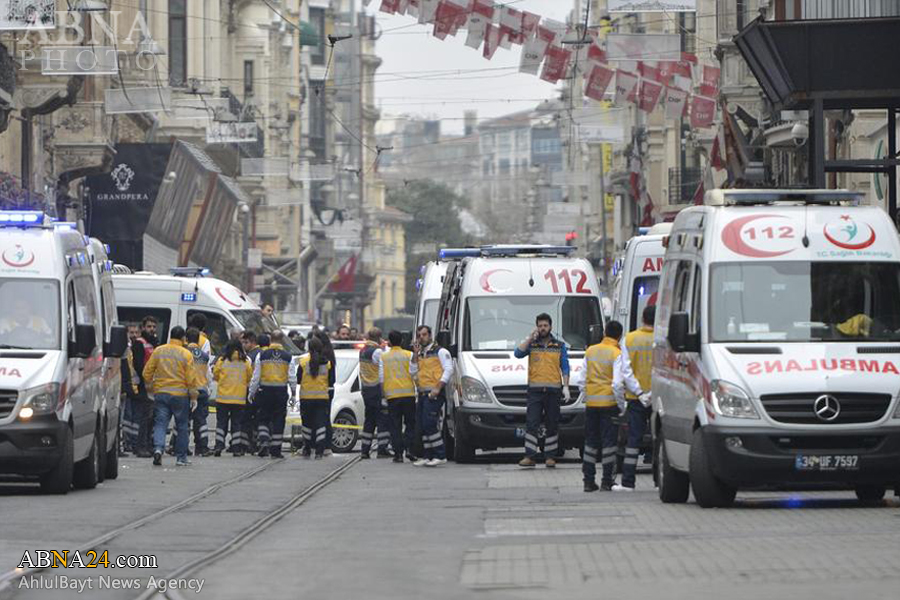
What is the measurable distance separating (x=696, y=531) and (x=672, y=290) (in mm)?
4339

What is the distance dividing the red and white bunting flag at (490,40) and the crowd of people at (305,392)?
4559mm

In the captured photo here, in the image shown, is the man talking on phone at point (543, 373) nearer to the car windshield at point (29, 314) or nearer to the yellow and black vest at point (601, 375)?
the yellow and black vest at point (601, 375)

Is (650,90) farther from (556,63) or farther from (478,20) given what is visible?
(478,20)

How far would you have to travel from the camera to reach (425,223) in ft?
552

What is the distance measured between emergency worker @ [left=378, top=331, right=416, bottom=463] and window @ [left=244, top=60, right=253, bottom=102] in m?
53.8

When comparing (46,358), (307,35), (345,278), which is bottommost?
(46,358)

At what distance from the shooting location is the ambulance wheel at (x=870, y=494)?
17.8 m

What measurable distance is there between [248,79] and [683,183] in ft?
82.8

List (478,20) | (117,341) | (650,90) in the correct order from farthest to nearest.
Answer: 1. (650,90)
2. (478,20)
3. (117,341)

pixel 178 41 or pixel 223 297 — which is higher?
pixel 178 41

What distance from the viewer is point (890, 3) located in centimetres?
2781

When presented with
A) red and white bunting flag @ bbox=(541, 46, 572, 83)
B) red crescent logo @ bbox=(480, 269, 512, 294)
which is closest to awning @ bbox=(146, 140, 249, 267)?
red and white bunting flag @ bbox=(541, 46, 572, 83)

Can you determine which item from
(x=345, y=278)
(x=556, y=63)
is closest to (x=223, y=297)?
(x=556, y=63)

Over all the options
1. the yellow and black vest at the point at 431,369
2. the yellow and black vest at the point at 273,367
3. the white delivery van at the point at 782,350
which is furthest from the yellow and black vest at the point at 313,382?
the white delivery van at the point at 782,350
